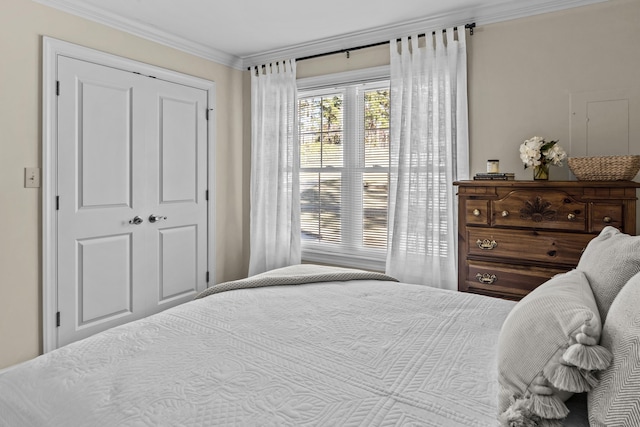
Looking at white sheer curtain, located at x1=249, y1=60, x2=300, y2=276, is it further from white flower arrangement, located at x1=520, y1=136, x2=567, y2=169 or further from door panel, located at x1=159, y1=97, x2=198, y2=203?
white flower arrangement, located at x1=520, y1=136, x2=567, y2=169

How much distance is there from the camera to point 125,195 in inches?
129

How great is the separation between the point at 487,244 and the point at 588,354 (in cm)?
184

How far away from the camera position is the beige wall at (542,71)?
263 centimetres

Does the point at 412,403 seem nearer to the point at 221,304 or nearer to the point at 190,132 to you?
the point at 221,304

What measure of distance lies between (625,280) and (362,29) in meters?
3.05

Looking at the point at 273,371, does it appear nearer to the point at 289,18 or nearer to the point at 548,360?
the point at 548,360

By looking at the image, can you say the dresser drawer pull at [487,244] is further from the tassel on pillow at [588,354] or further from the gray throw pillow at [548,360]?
the tassel on pillow at [588,354]

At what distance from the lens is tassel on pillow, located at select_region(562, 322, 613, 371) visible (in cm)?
76

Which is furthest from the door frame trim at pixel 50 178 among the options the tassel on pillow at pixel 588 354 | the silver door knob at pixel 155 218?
the tassel on pillow at pixel 588 354

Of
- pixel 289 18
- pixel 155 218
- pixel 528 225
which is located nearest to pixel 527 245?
pixel 528 225

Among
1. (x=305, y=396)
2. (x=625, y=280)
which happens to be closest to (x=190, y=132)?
(x=305, y=396)

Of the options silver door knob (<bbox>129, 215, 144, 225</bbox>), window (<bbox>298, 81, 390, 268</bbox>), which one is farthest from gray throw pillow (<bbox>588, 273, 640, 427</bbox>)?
silver door knob (<bbox>129, 215, 144, 225</bbox>)

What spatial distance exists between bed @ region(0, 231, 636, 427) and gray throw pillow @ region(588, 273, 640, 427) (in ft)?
0.42

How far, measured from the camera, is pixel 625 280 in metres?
1.03
